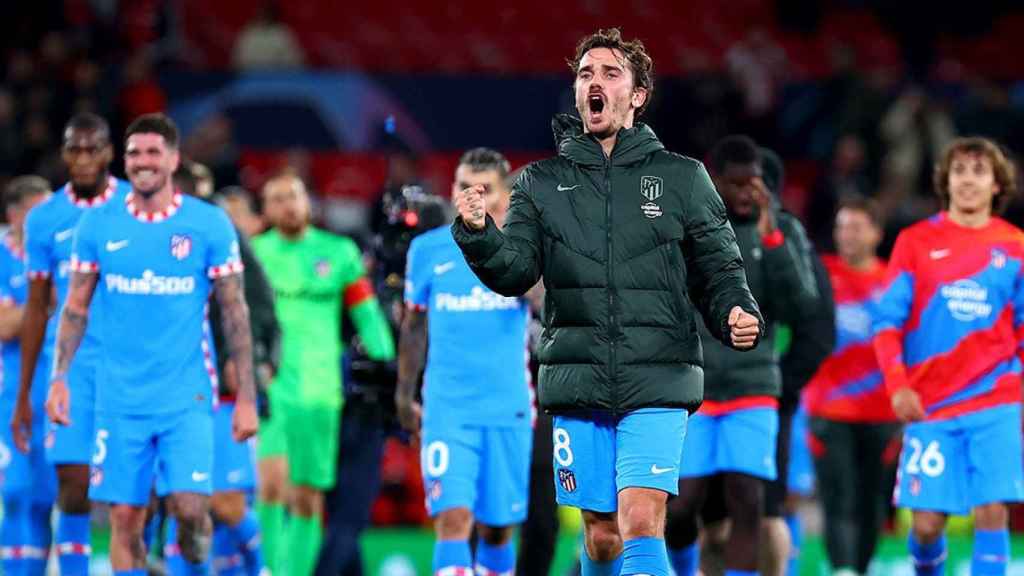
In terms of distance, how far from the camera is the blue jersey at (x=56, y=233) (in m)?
10.1

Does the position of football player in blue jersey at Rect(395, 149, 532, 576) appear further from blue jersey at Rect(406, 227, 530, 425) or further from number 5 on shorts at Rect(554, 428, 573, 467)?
number 5 on shorts at Rect(554, 428, 573, 467)

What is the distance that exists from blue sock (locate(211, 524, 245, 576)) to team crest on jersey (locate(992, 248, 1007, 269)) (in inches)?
181

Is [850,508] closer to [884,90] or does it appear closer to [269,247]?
[269,247]

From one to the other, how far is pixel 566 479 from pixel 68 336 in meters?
2.95

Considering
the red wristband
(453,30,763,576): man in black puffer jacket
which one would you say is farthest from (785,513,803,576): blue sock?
(453,30,763,576): man in black puffer jacket

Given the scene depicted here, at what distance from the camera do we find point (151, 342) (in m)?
9.12

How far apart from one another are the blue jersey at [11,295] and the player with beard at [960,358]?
4.98m

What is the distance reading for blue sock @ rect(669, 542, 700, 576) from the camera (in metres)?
9.83

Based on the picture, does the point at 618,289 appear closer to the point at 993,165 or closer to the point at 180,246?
the point at 180,246

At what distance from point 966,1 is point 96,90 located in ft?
33.5

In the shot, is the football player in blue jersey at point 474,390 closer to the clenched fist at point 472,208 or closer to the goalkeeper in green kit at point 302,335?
the goalkeeper in green kit at point 302,335

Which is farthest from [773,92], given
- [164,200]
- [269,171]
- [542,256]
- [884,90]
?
[542,256]

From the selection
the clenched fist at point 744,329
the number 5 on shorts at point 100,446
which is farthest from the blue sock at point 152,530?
the clenched fist at point 744,329

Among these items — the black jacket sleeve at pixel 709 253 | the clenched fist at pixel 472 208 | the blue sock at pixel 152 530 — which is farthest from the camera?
the blue sock at pixel 152 530
